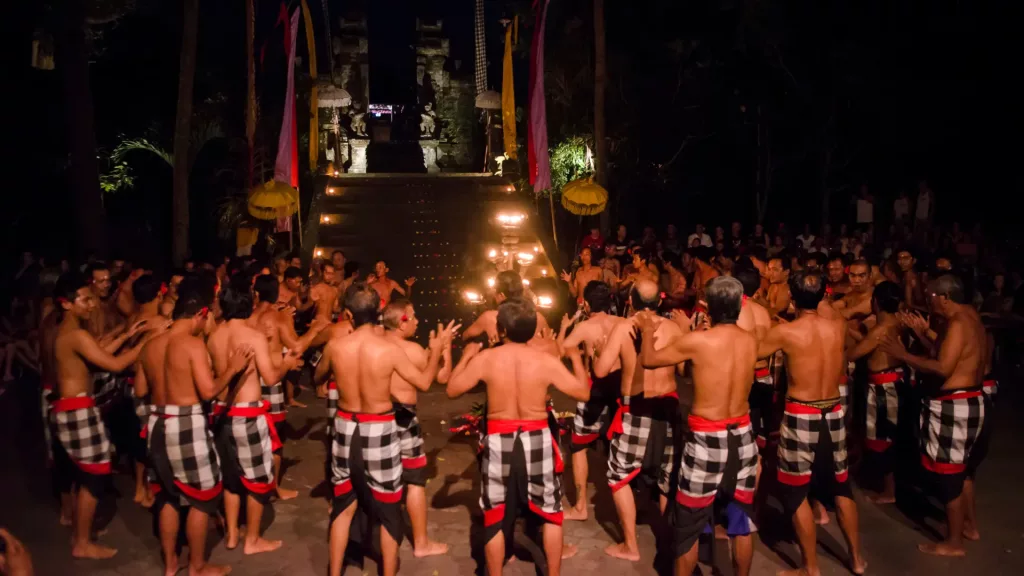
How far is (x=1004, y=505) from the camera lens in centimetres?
679

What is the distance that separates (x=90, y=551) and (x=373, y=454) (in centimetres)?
276

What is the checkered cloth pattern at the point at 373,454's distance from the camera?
194 inches

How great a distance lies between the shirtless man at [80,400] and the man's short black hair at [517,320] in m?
3.00

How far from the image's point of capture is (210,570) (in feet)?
17.8

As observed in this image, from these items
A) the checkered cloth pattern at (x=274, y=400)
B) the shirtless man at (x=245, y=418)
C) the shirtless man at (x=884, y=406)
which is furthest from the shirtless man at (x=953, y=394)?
the checkered cloth pattern at (x=274, y=400)

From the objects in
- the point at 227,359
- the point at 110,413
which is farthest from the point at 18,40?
the point at 227,359

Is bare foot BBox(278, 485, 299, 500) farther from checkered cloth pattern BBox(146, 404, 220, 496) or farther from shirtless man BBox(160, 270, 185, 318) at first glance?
shirtless man BBox(160, 270, 185, 318)

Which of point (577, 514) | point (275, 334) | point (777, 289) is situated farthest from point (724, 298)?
point (777, 289)

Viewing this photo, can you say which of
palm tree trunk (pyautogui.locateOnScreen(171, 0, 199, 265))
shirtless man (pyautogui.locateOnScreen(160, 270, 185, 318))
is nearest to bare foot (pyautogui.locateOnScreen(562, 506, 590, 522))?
shirtless man (pyautogui.locateOnScreen(160, 270, 185, 318))

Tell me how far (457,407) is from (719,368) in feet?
19.2

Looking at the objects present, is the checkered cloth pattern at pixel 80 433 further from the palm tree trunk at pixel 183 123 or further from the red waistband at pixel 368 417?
the palm tree trunk at pixel 183 123

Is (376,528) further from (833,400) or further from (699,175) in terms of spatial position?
(699,175)

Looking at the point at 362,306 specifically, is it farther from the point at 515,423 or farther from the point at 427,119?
the point at 427,119

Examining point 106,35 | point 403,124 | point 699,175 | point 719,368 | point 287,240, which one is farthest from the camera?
point 403,124
